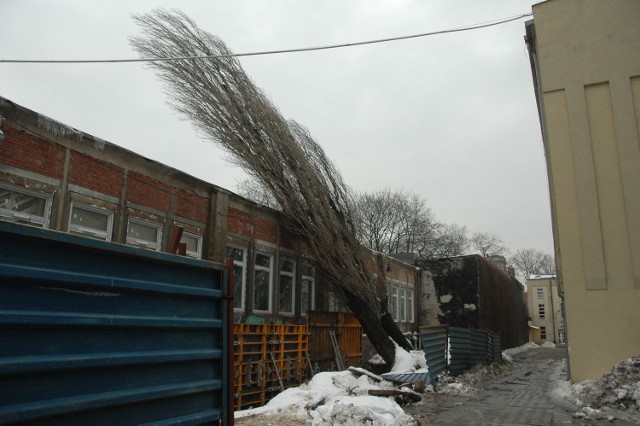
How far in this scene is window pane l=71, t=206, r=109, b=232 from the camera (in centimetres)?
789

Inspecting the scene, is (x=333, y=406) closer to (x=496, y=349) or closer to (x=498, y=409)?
(x=498, y=409)

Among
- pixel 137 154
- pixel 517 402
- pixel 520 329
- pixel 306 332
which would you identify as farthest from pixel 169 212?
pixel 520 329

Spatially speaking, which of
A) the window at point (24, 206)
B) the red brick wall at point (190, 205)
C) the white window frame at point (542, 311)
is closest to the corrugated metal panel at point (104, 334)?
the window at point (24, 206)

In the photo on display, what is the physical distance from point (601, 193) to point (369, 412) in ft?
24.8

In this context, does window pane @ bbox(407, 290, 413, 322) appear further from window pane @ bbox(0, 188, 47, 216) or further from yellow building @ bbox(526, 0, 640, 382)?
window pane @ bbox(0, 188, 47, 216)

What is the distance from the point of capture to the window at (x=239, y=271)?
1106cm

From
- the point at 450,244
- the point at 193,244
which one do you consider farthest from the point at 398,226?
the point at 193,244

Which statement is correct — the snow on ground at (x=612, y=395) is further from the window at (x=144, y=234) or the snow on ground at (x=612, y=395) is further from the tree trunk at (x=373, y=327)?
the window at (x=144, y=234)

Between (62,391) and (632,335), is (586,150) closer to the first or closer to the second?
(632,335)

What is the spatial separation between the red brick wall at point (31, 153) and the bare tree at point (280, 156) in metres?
4.13

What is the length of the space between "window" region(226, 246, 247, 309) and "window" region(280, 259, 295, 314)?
1.56 m

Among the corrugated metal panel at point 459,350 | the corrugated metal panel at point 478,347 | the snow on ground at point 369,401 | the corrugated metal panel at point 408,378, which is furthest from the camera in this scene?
the corrugated metal panel at point 478,347

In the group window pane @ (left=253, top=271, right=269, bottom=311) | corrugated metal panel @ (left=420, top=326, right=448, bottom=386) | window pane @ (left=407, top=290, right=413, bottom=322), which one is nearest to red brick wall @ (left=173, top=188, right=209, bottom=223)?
window pane @ (left=253, top=271, right=269, bottom=311)

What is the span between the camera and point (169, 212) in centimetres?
949
